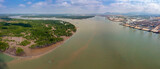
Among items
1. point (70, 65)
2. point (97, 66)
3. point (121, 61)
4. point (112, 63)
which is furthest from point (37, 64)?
point (121, 61)

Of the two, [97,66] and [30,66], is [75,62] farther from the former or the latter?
[30,66]

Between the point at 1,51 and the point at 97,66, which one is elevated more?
the point at 1,51

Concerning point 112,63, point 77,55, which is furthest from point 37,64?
point 112,63

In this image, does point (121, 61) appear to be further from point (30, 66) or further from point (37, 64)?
point (30, 66)

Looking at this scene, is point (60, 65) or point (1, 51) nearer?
point (60, 65)

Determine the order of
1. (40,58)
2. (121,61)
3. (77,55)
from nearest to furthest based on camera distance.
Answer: (121,61) < (40,58) < (77,55)

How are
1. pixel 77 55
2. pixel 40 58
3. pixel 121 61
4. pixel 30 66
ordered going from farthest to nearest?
1. pixel 77 55
2. pixel 40 58
3. pixel 121 61
4. pixel 30 66

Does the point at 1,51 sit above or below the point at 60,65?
above

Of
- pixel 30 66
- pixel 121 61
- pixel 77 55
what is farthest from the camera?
pixel 77 55

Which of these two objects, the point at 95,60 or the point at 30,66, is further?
the point at 95,60
